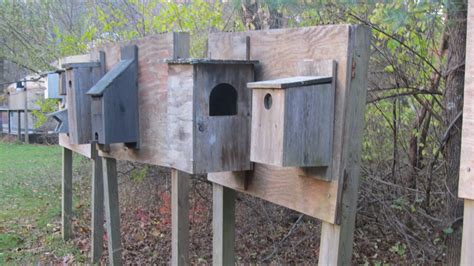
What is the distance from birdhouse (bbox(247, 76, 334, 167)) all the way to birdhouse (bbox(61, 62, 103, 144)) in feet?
6.79

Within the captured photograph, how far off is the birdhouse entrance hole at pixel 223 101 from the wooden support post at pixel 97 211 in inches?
108

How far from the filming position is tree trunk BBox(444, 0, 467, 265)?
3.82 meters

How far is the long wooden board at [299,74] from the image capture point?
202 cm

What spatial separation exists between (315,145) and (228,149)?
55cm

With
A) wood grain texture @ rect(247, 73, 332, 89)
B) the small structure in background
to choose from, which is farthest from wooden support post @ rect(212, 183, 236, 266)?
the small structure in background

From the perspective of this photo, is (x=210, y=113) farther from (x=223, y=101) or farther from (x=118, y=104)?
(x=118, y=104)

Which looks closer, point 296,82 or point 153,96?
point 296,82

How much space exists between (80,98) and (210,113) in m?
1.74

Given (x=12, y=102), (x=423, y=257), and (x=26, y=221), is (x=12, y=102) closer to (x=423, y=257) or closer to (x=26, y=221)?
(x=26, y=221)

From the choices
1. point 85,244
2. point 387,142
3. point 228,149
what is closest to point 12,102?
point 85,244

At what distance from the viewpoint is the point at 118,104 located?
11.3 feet

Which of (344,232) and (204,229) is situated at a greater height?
(344,232)

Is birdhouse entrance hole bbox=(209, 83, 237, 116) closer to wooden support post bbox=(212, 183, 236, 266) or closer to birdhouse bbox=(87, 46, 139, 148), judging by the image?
wooden support post bbox=(212, 183, 236, 266)

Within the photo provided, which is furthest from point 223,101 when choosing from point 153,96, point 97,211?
point 97,211
